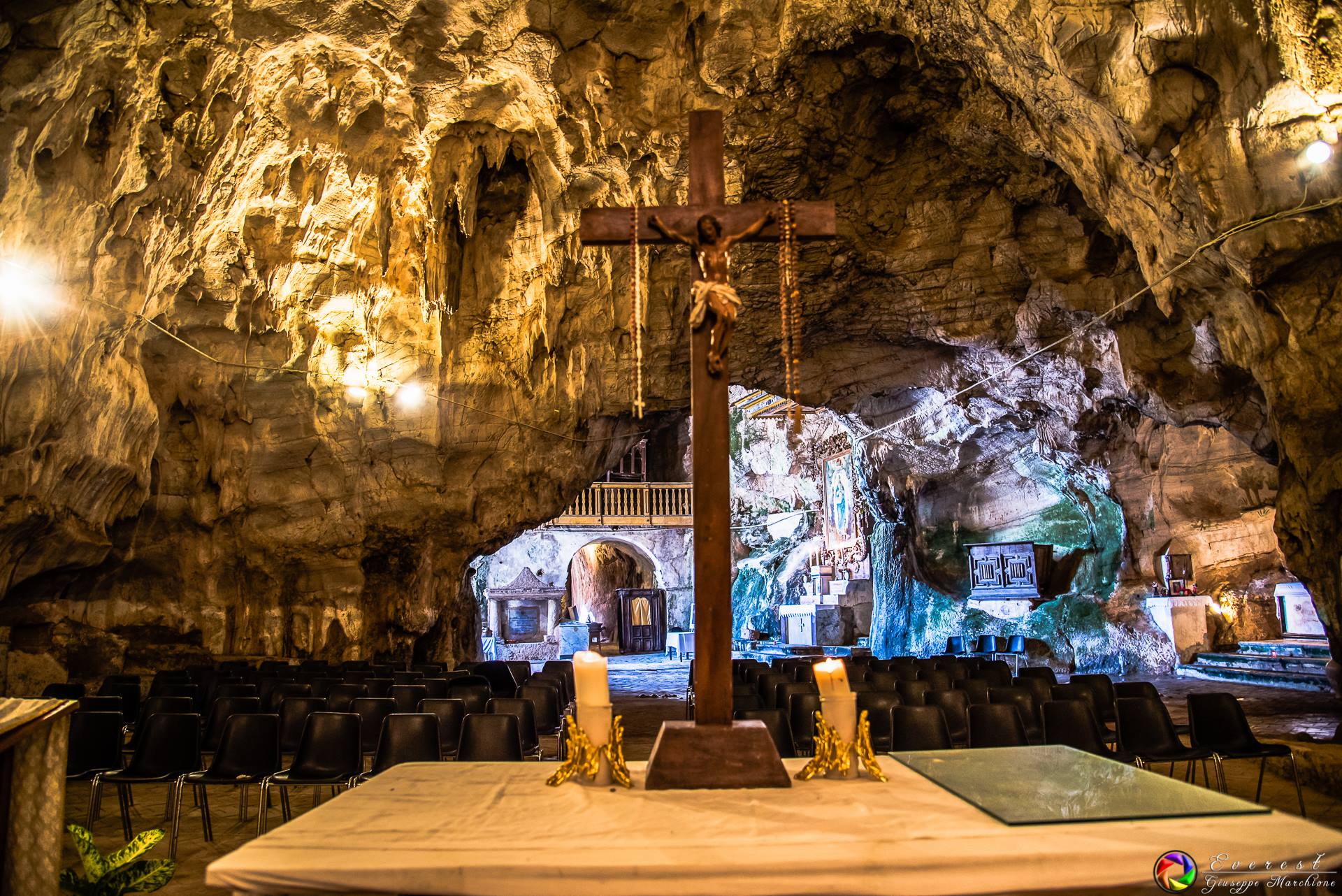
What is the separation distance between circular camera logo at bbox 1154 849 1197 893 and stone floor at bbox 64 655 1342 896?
386cm

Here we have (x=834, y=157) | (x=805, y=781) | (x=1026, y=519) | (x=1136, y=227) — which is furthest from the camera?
(x=1026, y=519)

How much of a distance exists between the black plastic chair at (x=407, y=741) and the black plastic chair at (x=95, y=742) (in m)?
1.62

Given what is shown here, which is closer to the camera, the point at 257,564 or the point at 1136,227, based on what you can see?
the point at 1136,227

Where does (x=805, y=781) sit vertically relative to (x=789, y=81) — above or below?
below

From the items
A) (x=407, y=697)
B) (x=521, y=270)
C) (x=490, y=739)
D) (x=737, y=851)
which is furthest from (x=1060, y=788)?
(x=521, y=270)

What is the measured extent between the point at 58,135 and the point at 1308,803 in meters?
9.88

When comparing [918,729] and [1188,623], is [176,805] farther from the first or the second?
[1188,623]

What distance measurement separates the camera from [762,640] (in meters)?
24.3

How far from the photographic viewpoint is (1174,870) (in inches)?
90.9

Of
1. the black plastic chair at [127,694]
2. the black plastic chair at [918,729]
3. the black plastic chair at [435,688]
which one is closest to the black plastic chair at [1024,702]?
the black plastic chair at [918,729]

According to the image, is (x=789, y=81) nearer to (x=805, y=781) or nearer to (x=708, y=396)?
(x=708, y=396)

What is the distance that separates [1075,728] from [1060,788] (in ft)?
8.62

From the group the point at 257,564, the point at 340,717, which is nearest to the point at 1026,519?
the point at 257,564

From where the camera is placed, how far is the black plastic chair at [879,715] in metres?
5.84
